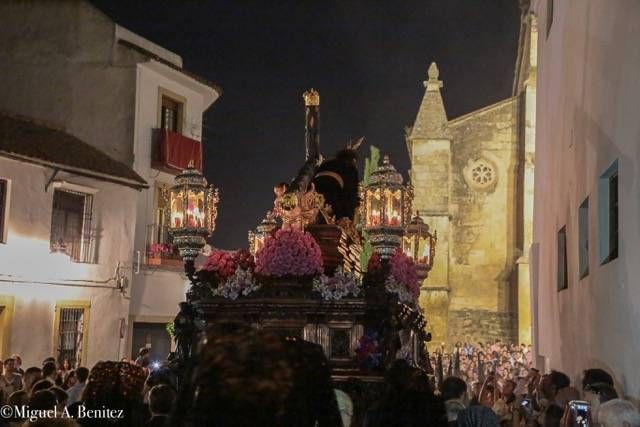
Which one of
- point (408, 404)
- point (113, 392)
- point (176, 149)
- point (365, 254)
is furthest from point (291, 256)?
point (176, 149)

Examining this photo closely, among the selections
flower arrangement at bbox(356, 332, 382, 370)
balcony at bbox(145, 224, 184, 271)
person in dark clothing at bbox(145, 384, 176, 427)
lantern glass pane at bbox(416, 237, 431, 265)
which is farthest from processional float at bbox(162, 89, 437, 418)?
balcony at bbox(145, 224, 184, 271)

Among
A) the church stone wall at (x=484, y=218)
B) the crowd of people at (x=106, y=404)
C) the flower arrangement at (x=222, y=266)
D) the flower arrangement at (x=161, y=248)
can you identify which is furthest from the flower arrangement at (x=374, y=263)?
the church stone wall at (x=484, y=218)

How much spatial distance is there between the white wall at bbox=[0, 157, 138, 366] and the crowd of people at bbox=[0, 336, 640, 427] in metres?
10.9

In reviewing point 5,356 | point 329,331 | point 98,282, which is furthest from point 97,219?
point 329,331

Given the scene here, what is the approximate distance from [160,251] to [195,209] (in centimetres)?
1331

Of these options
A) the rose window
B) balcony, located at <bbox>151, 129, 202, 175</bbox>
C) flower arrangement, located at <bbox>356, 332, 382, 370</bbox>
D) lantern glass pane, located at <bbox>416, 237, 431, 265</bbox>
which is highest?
the rose window

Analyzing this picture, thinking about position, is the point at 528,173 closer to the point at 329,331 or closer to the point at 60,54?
the point at 60,54

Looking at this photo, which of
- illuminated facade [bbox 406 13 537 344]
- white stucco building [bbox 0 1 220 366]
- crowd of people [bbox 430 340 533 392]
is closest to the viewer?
crowd of people [bbox 430 340 533 392]

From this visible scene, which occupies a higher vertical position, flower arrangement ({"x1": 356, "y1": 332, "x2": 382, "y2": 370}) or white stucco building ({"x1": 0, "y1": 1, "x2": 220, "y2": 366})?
white stucco building ({"x1": 0, "y1": 1, "x2": 220, "y2": 366})

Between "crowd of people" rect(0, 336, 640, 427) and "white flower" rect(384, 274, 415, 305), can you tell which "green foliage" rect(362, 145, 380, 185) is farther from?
"crowd of people" rect(0, 336, 640, 427)

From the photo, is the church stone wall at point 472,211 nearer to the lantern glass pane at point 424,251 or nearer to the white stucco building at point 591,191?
the white stucco building at point 591,191

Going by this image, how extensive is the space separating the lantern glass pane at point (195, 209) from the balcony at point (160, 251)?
12882mm

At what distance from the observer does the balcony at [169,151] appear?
25.5 metres

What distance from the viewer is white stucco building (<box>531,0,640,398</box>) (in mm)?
9000
